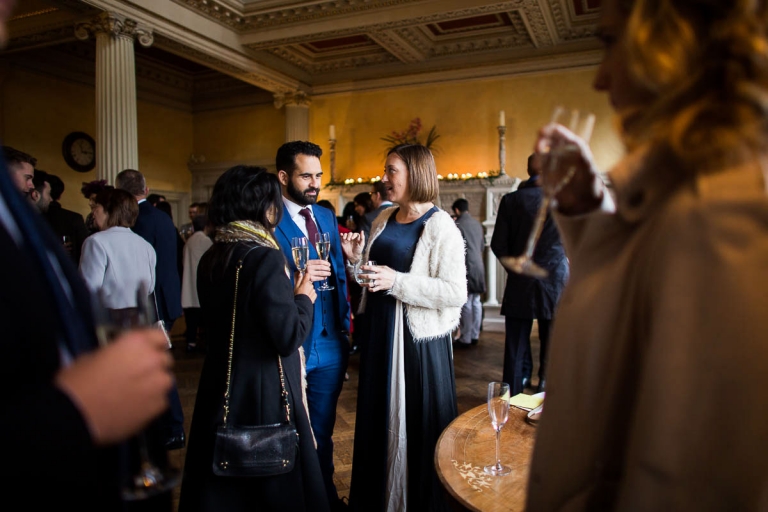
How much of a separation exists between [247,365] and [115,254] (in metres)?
Result: 1.72

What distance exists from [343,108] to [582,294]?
9.62 meters

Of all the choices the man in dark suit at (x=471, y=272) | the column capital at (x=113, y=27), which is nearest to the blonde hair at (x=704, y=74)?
the man in dark suit at (x=471, y=272)

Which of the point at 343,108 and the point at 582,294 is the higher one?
the point at 343,108

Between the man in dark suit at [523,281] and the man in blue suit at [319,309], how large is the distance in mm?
1815

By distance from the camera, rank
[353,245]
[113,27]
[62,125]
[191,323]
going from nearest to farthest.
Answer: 1. [353,245]
2. [191,323]
3. [113,27]
4. [62,125]

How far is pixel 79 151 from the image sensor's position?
9094 millimetres

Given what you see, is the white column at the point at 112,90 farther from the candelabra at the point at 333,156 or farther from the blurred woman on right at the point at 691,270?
the blurred woman on right at the point at 691,270

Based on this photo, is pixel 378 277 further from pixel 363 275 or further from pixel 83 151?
pixel 83 151

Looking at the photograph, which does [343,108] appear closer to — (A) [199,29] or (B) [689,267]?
(A) [199,29]

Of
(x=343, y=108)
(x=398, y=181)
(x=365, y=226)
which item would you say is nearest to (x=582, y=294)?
(x=398, y=181)

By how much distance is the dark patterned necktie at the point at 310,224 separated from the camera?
263 centimetres

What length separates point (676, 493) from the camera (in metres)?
0.60

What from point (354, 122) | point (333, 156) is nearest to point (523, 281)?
point (333, 156)

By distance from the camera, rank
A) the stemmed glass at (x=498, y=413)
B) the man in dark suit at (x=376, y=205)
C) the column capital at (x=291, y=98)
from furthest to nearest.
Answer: the column capital at (x=291, y=98) → the man in dark suit at (x=376, y=205) → the stemmed glass at (x=498, y=413)
